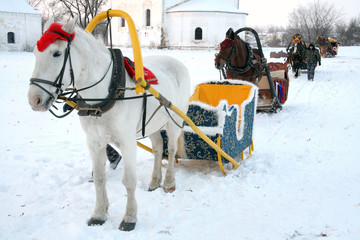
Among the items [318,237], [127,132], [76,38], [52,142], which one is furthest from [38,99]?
[52,142]

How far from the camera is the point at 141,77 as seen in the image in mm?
3373

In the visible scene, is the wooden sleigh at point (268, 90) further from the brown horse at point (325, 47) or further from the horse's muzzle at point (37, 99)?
the brown horse at point (325, 47)

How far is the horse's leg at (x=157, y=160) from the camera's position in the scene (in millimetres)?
4770

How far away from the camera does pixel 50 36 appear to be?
275 centimetres

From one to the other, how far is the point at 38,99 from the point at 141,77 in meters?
1.02

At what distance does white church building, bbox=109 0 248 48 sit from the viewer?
111ft

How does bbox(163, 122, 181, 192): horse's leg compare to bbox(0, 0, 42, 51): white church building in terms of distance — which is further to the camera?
bbox(0, 0, 42, 51): white church building

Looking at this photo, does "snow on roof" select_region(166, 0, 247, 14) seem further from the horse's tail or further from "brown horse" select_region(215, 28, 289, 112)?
the horse's tail

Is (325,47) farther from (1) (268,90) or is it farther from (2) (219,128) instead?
(2) (219,128)

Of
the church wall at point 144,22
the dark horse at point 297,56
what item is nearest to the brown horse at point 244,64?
the dark horse at point 297,56

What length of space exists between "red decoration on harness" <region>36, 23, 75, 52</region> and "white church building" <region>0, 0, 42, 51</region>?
112 feet

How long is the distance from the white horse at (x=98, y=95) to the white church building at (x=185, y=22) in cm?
3068

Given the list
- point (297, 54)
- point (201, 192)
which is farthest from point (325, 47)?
point (201, 192)

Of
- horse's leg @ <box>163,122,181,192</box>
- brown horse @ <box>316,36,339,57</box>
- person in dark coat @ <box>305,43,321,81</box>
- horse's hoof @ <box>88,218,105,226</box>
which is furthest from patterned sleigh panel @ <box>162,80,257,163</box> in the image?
brown horse @ <box>316,36,339,57</box>
